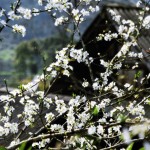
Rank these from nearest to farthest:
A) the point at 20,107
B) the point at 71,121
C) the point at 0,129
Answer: the point at 71,121 < the point at 0,129 < the point at 20,107

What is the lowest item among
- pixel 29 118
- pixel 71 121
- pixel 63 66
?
pixel 71 121

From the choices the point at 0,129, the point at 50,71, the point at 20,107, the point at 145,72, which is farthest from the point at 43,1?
the point at 145,72

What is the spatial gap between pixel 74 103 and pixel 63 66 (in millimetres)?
519

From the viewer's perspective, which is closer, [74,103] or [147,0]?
[74,103]

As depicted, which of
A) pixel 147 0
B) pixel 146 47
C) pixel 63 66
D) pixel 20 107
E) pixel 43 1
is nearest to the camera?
pixel 63 66

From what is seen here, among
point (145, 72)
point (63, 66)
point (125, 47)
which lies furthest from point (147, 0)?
point (145, 72)

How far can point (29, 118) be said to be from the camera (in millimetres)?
5008

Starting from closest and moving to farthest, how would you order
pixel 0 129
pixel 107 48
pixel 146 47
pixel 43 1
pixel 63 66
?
pixel 0 129 < pixel 63 66 < pixel 43 1 < pixel 146 47 < pixel 107 48

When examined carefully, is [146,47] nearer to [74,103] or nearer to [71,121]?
[74,103]

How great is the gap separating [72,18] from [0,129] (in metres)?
2.59

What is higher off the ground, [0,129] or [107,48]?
[107,48]

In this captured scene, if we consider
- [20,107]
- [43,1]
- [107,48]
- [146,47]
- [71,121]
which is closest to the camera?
[71,121]

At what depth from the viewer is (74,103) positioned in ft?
16.3

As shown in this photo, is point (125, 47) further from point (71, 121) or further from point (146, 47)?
point (146, 47)
